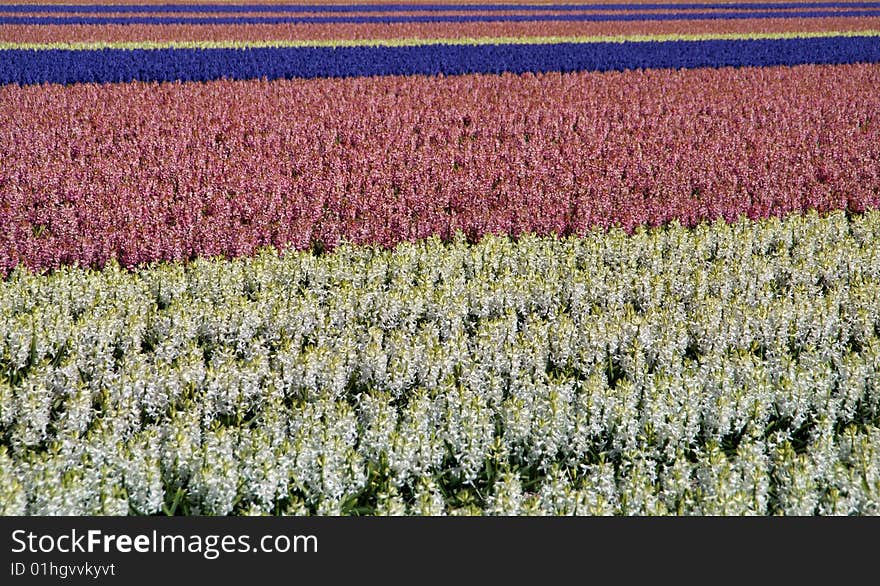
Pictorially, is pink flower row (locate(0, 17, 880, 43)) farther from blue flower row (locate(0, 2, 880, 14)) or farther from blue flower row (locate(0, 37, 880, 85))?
blue flower row (locate(0, 2, 880, 14))

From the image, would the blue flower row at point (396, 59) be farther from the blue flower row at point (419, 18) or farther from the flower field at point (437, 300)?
the blue flower row at point (419, 18)

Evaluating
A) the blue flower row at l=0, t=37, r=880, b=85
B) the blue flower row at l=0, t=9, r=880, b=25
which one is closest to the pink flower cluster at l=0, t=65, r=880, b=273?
the blue flower row at l=0, t=37, r=880, b=85

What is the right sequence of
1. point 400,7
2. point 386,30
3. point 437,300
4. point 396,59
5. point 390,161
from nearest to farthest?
1. point 437,300
2. point 390,161
3. point 396,59
4. point 386,30
5. point 400,7

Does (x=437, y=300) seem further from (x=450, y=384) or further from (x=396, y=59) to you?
(x=396, y=59)

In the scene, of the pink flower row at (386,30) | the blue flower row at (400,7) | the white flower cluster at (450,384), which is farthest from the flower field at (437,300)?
the blue flower row at (400,7)

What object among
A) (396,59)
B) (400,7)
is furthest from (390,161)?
(400,7)

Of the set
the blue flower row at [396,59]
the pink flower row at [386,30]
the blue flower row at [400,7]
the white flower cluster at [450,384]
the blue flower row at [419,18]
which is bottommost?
the white flower cluster at [450,384]
